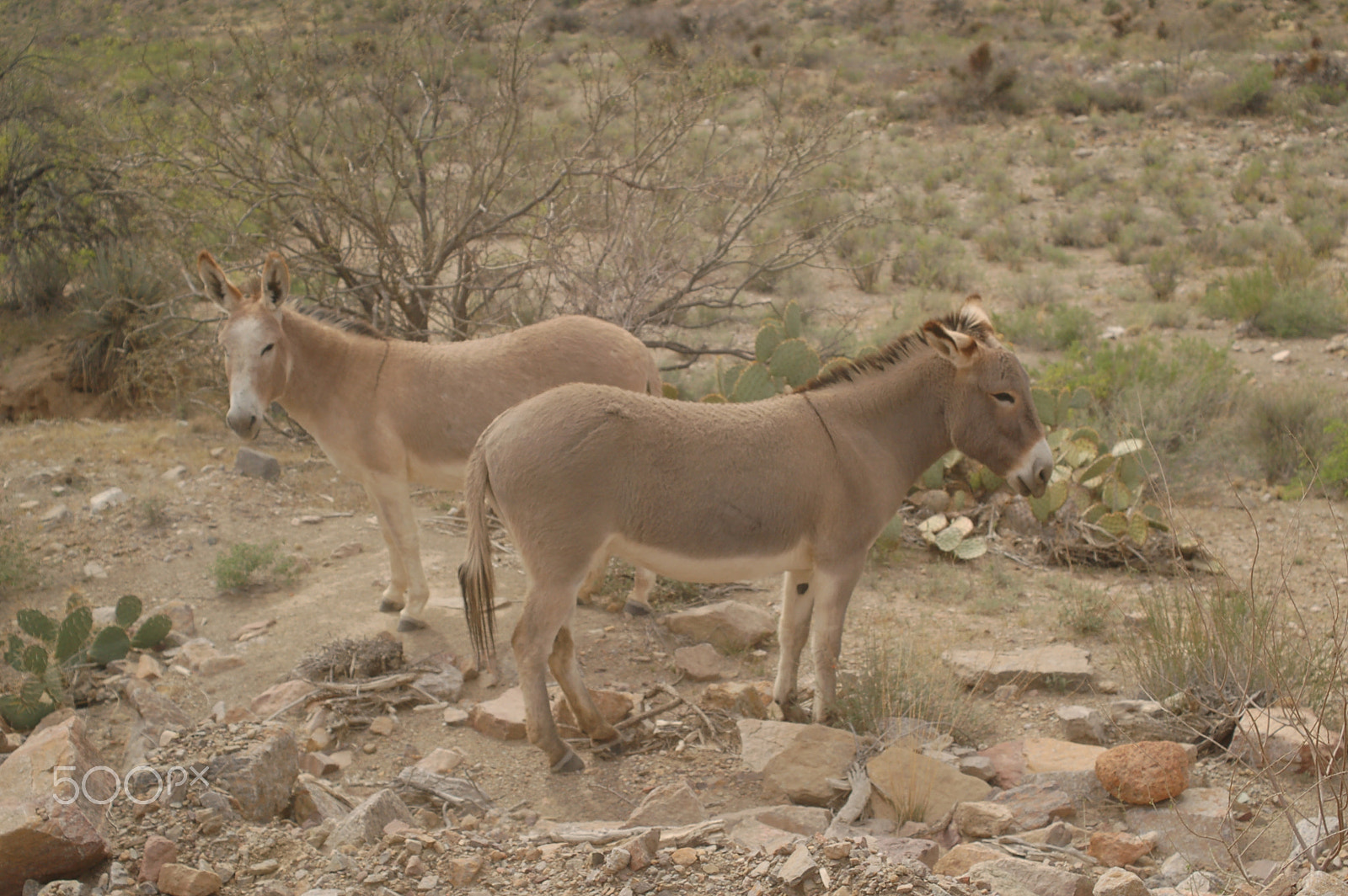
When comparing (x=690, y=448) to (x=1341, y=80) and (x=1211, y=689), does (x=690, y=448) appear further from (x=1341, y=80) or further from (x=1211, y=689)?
(x=1341, y=80)

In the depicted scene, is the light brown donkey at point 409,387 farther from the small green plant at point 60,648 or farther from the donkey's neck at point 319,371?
the small green plant at point 60,648

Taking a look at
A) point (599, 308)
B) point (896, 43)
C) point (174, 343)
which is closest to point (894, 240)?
point (599, 308)

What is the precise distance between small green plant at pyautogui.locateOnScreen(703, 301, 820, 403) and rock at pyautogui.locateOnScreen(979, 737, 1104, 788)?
3.61 meters

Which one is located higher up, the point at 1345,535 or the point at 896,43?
the point at 896,43

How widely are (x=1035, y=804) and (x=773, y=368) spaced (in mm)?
4766

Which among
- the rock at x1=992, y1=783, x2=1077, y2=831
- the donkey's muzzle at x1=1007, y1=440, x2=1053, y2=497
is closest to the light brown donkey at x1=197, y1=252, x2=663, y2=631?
the donkey's muzzle at x1=1007, y1=440, x2=1053, y2=497

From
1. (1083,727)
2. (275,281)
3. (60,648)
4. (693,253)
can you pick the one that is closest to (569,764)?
(1083,727)

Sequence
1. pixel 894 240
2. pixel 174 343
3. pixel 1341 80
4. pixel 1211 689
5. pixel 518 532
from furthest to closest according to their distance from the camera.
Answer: pixel 1341 80
pixel 894 240
pixel 174 343
pixel 1211 689
pixel 518 532

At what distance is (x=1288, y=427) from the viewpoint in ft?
30.2

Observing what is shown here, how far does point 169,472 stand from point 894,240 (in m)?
12.9

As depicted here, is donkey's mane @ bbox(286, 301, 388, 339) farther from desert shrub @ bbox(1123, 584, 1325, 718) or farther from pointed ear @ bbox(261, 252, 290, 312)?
desert shrub @ bbox(1123, 584, 1325, 718)

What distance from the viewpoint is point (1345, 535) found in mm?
7648

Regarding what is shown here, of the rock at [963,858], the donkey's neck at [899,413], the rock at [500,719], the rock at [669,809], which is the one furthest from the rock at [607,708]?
the rock at [963,858]

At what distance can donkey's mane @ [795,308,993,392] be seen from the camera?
17.0 feet
